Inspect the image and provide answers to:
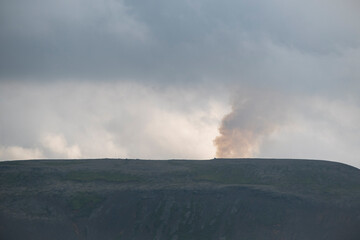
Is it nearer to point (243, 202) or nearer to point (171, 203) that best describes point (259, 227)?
point (243, 202)

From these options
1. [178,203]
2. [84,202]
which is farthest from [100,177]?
[178,203]

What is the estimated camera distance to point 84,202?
479 feet

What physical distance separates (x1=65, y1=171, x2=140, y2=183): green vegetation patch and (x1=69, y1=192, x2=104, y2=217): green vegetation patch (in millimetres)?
8617

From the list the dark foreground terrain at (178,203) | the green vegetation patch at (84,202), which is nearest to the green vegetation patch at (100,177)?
the dark foreground terrain at (178,203)

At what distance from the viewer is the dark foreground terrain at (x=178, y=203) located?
136875 millimetres

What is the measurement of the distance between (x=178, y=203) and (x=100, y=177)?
2472 cm

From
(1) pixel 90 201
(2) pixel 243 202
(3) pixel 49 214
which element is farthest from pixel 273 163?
(3) pixel 49 214

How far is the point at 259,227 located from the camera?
138250 mm

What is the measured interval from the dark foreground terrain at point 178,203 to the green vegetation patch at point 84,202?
0.23 metres

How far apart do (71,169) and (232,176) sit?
4247 centimetres

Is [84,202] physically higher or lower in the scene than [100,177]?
lower

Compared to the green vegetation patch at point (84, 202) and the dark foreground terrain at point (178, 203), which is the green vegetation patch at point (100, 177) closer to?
the dark foreground terrain at point (178, 203)

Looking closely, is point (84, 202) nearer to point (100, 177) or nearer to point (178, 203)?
point (100, 177)

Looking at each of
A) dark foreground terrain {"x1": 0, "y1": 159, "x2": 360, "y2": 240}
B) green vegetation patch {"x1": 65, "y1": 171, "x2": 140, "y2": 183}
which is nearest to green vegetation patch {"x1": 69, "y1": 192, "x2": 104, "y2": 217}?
dark foreground terrain {"x1": 0, "y1": 159, "x2": 360, "y2": 240}
